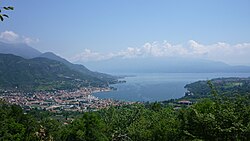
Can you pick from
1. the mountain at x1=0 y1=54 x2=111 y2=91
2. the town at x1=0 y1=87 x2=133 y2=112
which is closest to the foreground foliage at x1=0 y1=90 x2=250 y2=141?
the town at x1=0 y1=87 x2=133 y2=112

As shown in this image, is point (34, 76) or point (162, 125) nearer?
point (162, 125)

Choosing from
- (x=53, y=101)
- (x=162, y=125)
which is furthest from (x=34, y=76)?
(x=162, y=125)

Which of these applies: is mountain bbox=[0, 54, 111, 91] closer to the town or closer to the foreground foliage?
the town

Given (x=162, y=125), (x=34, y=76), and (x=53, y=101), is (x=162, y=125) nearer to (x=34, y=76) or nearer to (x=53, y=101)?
(x=53, y=101)

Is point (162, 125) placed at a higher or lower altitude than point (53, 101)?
higher

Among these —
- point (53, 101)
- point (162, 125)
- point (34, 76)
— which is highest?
point (34, 76)

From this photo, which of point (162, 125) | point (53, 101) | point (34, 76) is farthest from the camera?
point (34, 76)

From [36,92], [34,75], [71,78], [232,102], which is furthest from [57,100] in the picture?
[232,102]

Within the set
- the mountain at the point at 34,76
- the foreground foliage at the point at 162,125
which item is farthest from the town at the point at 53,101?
the foreground foliage at the point at 162,125
